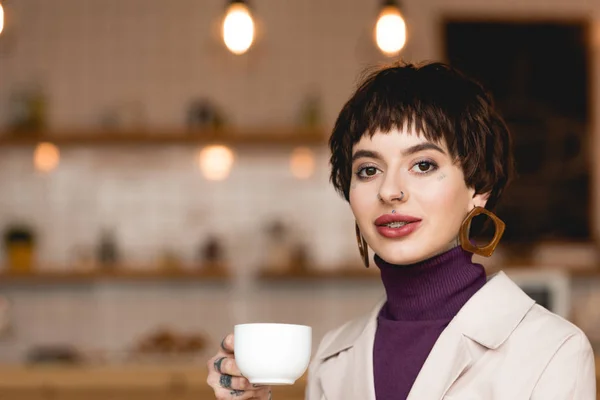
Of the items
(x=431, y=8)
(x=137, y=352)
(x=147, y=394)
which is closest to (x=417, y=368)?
(x=147, y=394)

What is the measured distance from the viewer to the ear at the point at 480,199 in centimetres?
145

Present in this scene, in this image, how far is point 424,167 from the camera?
1.38 meters

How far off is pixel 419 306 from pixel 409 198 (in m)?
0.19

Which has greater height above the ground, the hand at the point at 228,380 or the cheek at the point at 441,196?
the cheek at the point at 441,196

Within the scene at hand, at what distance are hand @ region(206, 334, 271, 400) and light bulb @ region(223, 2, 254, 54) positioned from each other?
144cm

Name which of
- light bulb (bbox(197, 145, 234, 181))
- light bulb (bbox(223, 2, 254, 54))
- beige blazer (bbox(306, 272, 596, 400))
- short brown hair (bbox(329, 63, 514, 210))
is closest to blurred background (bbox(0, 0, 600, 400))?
light bulb (bbox(197, 145, 234, 181))

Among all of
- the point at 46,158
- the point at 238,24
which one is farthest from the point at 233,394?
the point at 46,158

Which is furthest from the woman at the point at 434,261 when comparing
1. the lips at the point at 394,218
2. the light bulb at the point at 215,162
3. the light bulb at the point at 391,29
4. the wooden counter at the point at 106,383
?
the light bulb at the point at 215,162

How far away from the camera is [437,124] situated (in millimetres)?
1381

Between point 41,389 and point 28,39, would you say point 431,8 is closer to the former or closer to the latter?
point 28,39

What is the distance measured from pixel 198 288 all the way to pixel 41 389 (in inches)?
55.7

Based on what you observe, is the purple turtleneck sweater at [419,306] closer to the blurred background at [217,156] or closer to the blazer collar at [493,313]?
the blazer collar at [493,313]

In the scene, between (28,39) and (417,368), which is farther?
(28,39)

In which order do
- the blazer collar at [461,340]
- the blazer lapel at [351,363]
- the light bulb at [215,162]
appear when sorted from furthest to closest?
the light bulb at [215,162] → the blazer lapel at [351,363] → the blazer collar at [461,340]
